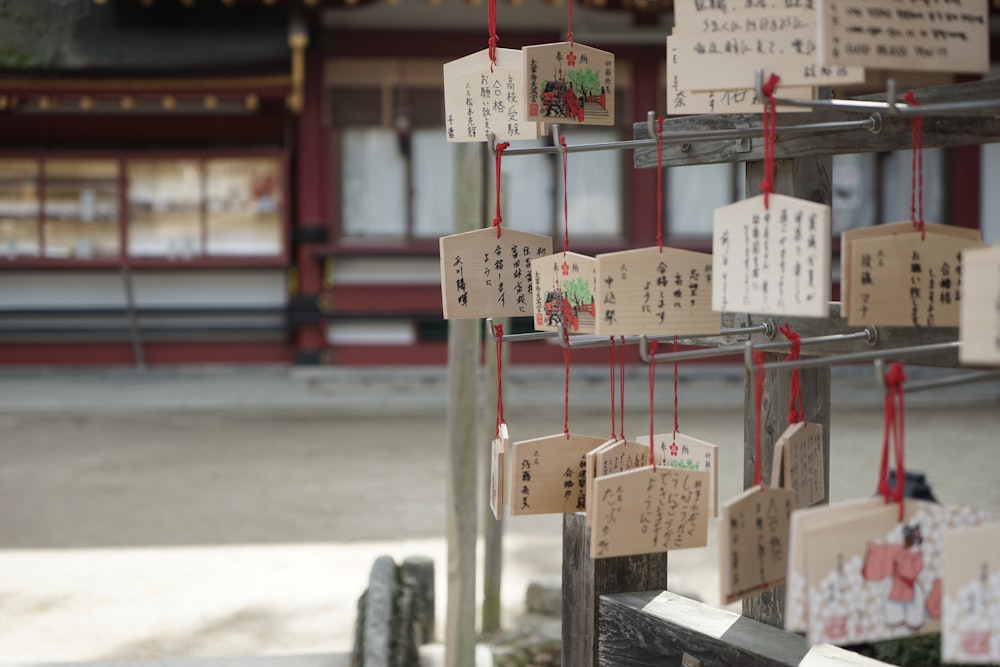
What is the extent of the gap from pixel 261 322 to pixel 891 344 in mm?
10654

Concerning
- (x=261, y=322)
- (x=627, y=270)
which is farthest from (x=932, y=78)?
(x=261, y=322)

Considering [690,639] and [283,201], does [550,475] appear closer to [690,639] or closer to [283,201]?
[690,639]

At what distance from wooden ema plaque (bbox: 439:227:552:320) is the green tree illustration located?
0.26 m

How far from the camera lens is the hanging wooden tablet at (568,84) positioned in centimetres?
183

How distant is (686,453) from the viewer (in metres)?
1.87

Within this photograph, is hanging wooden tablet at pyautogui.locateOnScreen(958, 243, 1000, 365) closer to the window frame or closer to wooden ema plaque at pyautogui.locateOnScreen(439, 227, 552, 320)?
wooden ema plaque at pyautogui.locateOnScreen(439, 227, 552, 320)

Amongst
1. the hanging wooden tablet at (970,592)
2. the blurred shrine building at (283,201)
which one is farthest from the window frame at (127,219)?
the hanging wooden tablet at (970,592)

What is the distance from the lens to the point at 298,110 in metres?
11.4

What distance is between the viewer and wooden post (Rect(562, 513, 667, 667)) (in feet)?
6.72

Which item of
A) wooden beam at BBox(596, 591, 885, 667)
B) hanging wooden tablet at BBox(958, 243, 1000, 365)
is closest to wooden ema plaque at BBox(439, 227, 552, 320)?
wooden beam at BBox(596, 591, 885, 667)

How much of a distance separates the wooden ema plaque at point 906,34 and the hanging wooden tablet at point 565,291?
1.50 ft

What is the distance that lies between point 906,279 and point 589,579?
0.86 metres

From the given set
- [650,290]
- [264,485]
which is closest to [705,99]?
[650,290]

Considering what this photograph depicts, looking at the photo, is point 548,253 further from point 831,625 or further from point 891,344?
point 831,625
